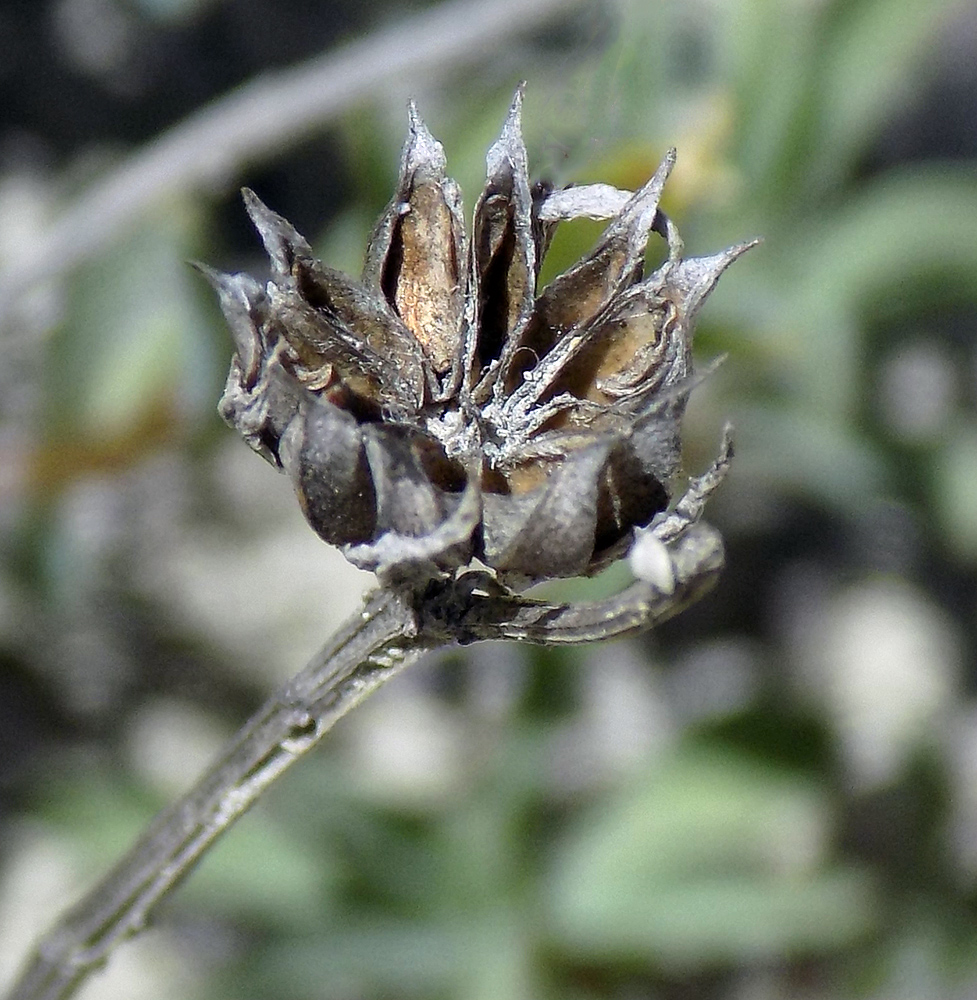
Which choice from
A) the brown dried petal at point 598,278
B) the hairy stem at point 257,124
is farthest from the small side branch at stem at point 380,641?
the hairy stem at point 257,124

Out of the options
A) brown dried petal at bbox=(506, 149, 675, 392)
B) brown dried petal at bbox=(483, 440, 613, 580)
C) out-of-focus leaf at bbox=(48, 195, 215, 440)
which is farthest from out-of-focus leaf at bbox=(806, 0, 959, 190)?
brown dried petal at bbox=(483, 440, 613, 580)

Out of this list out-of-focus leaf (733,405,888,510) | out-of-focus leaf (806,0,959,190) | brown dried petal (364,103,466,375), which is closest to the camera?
brown dried petal (364,103,466,375)

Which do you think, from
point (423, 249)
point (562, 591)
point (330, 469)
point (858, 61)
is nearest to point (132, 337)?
point (562, 591)

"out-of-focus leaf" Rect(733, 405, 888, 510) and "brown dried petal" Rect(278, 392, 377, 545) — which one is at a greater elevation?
"out-of-focus leaf" Rect(733, 405, 888, 510)

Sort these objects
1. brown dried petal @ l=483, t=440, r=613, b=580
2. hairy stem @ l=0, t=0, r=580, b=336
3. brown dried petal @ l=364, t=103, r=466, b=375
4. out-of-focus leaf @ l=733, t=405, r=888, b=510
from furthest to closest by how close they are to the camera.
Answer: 1. out-of-focus leaf @ l=733, t=405, r=888, b=510
2. hairy stem @ l=0, t=0, r=580, b=336
3. brown dried petal @ l=364, t=103, r=466, b=375
4. brown dried petal @ l=483, t=440, r=613, b=580

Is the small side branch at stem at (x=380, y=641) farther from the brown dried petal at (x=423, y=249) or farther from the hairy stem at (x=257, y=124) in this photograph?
the hairy stem at (x=257, y=124)

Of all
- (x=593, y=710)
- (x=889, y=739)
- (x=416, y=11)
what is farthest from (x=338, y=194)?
(x=889, y=739)

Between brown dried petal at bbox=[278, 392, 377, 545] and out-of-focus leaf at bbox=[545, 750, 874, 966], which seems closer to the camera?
brown dried petal at bbox=[278, 392, 377, 545]

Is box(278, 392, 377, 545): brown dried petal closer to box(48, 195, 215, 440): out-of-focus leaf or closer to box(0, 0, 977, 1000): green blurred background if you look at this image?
box(0, 0, 977, 1000): green blurred background
